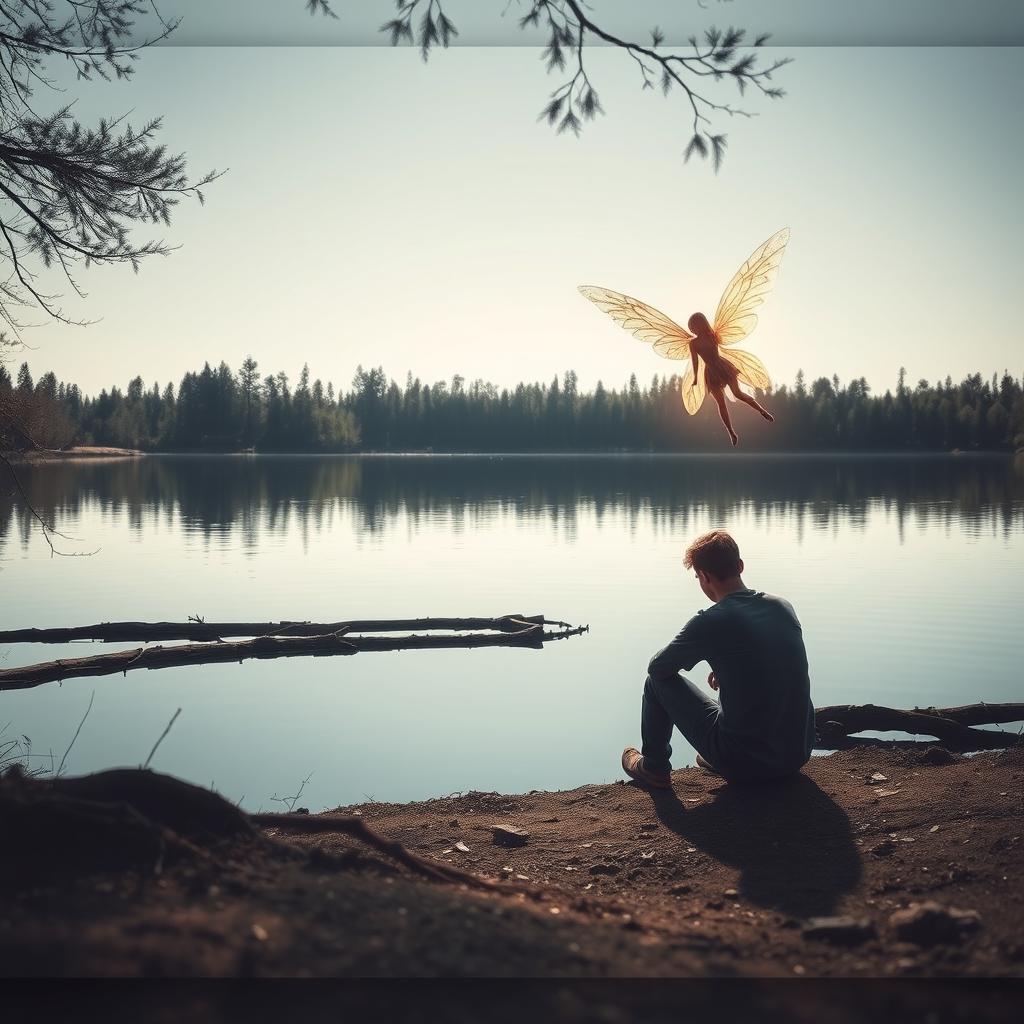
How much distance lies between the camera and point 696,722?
5.26 meters

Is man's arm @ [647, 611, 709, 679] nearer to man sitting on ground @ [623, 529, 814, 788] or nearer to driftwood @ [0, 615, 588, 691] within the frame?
man sitting on ground @ [623, 529, 814, 788]

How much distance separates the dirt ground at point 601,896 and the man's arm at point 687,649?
92 centimetres

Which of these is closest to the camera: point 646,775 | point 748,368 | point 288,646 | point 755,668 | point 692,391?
point 748,368

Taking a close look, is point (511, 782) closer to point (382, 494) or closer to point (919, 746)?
point (919, 746)

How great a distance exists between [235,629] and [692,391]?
452 inches

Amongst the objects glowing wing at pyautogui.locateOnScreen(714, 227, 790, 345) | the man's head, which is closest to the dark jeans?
the man's head

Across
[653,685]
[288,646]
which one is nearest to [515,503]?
[288,646]

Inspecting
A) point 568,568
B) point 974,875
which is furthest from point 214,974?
point 568,568

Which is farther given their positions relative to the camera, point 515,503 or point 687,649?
point 515,503

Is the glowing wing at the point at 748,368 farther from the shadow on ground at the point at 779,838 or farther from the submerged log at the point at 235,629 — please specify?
the submerged log at the point at 235,629

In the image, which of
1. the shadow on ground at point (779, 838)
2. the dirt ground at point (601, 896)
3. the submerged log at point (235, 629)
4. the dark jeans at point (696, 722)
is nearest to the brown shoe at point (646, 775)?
the shadow on ground at point (779, 838)

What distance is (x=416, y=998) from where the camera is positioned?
213cm

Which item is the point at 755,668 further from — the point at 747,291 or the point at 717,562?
the point at 747,291

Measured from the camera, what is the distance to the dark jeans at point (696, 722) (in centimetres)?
516
